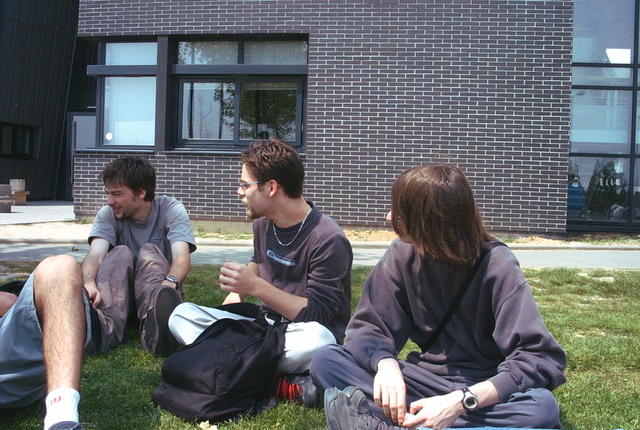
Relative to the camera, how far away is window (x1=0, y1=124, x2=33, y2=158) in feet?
76.0

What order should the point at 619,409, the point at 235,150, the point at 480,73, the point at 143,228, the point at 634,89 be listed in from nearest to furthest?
1. the point at 619,409
2. the point at 143,228
3. the point at 480,73
4. the point at 235,150
5. the point at 634,89

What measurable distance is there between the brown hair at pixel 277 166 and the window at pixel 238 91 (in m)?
9.08

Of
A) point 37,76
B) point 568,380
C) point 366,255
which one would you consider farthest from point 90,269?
point 37,76

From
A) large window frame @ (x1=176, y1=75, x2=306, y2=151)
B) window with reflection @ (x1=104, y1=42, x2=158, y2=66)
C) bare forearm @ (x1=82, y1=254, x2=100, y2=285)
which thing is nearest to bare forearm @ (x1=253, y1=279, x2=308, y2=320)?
bare forearm @ (x1=82, y1=254, x2=100, y2=285)

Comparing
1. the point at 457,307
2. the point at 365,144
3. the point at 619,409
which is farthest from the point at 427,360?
the point at 365,144

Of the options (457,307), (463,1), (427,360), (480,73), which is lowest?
(427,360)

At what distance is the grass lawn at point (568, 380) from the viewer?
2.99 metres

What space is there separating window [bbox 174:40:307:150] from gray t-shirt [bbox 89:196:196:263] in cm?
796

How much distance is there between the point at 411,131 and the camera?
12.0 metres

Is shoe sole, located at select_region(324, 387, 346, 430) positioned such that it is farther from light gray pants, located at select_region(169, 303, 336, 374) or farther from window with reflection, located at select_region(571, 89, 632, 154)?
window with reflection, located at select_region(571, 89, 632, 154)

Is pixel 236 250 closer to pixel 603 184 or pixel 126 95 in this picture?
pixel 126 95

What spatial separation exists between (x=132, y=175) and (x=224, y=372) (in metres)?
1.96

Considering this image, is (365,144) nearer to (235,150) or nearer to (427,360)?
(235,150)

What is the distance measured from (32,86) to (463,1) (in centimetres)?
1679
